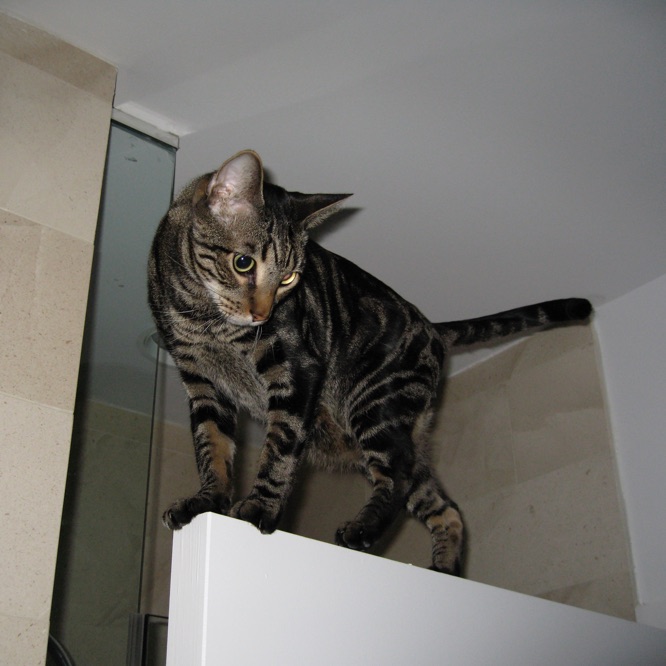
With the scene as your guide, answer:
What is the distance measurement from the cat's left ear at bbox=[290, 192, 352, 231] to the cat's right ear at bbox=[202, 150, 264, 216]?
0.46 feet

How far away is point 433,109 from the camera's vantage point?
1.95 m

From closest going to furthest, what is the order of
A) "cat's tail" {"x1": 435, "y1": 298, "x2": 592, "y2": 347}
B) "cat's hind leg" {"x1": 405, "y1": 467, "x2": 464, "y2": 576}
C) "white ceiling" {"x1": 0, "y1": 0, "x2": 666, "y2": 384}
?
1. "white ceiling" {"x1": 0, "y1": 0, "x2": 666, "y2": 384}
2. "cat's hind leg" {"x1": 405, "y1": 467, "x2": 464, "y2": 576}
3. "cat's tail" {"x1": 435, "y1": 298, "x2": 592, "y2": 347}

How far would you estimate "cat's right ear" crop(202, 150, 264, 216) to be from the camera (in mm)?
1644

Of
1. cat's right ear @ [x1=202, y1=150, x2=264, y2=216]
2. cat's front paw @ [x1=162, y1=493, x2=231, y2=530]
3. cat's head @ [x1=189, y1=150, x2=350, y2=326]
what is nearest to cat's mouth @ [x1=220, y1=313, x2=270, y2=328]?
cat's head @ [x1=189, y1=150, x2=350, y2=326]

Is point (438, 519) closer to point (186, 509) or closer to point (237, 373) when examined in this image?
point (237, 373)

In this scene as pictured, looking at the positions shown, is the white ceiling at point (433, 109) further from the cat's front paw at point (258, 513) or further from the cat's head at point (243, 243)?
the cat's front paw at point (258, 513)

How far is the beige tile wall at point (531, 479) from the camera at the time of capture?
237cm

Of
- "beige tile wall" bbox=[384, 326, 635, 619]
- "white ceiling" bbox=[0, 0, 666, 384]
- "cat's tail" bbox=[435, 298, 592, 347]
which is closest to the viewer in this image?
"white ceiling" bbox=[0, 0, 666, 384]

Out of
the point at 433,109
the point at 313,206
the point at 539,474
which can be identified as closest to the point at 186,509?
the point at 313,206

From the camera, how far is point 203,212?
1.67 meters

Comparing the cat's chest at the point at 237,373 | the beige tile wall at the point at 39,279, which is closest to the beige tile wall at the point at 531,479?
the cat's chest at the point at 237,373

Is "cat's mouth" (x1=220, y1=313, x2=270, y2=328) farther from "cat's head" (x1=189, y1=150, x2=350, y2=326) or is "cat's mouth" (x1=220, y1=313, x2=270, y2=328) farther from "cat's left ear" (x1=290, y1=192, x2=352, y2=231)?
"cat's left ear" (x1=290, y1=192, x2=352, y2=231)

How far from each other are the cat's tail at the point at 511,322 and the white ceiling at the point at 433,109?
27cm

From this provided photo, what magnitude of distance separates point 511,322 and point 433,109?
2.10 ft
